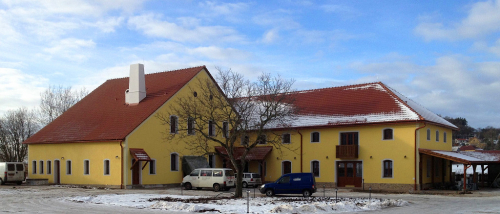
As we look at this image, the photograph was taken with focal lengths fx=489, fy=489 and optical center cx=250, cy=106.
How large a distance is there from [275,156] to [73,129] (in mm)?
16107

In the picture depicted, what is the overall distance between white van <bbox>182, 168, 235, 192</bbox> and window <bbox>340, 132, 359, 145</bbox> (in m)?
9.29

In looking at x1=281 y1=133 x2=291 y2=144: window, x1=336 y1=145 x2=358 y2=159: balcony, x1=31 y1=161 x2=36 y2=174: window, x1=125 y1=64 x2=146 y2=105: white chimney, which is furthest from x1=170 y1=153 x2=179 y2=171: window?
x1=336 y1=145 x2=358 y2=159: balcony

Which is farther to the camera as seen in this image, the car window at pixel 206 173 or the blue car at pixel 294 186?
the car window at pixel 206 173

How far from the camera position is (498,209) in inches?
787

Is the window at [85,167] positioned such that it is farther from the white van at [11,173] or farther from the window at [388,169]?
the window at [388,169]

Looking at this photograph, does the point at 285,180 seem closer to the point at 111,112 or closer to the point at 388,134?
the point at 388,134

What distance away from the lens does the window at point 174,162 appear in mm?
37500

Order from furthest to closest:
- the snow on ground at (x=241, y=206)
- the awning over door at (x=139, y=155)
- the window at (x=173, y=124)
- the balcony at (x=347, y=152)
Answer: the window at (x=173, y=124) < the balcony at (x=347, y=152) < the awning over door at (x=139, y=155) < the snow on ground at (x=241, y=206)

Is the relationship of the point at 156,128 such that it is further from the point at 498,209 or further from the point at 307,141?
the point at 498,209

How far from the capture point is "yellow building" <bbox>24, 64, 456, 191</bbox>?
33750mm

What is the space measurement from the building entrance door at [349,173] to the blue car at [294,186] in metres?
8.19

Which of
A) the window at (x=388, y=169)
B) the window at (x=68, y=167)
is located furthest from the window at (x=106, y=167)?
the window at (x=388, y=169)

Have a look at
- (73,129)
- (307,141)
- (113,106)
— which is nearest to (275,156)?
(307,141)

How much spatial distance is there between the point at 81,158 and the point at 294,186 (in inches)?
663
